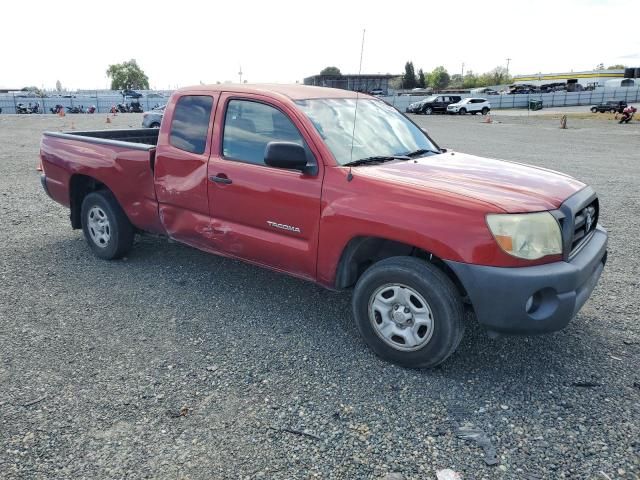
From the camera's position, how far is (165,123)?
4.72 m

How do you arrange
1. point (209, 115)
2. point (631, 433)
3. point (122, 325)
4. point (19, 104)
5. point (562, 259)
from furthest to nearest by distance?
1. point (19, 104)
2. point (209, 115)
3. point (122, 325)
4. point (562, 259)
5. point (631, 433)

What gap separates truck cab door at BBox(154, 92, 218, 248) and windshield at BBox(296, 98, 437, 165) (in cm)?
97

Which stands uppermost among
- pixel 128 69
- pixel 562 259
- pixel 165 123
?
pixel 128 69

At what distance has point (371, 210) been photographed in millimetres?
3330

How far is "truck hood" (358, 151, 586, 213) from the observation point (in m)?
3.12

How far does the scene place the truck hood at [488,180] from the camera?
10.2ft

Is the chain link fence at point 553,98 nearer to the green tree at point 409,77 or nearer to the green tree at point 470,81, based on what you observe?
the green tree at point 409,77

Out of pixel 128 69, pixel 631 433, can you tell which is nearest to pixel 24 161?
pixel 631 433

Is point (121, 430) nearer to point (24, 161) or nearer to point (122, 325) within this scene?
point (122, 325)

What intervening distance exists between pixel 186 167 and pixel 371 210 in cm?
188

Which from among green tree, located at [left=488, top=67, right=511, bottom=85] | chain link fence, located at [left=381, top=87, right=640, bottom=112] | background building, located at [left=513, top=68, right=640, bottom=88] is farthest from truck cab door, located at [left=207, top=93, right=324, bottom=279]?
green tree, located at [left=488, top=67, right=511, bottom=85]

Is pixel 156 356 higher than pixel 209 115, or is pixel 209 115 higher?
pixel 209 115

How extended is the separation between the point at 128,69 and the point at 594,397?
142218mm

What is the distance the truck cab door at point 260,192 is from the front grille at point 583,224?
65.8 inches
